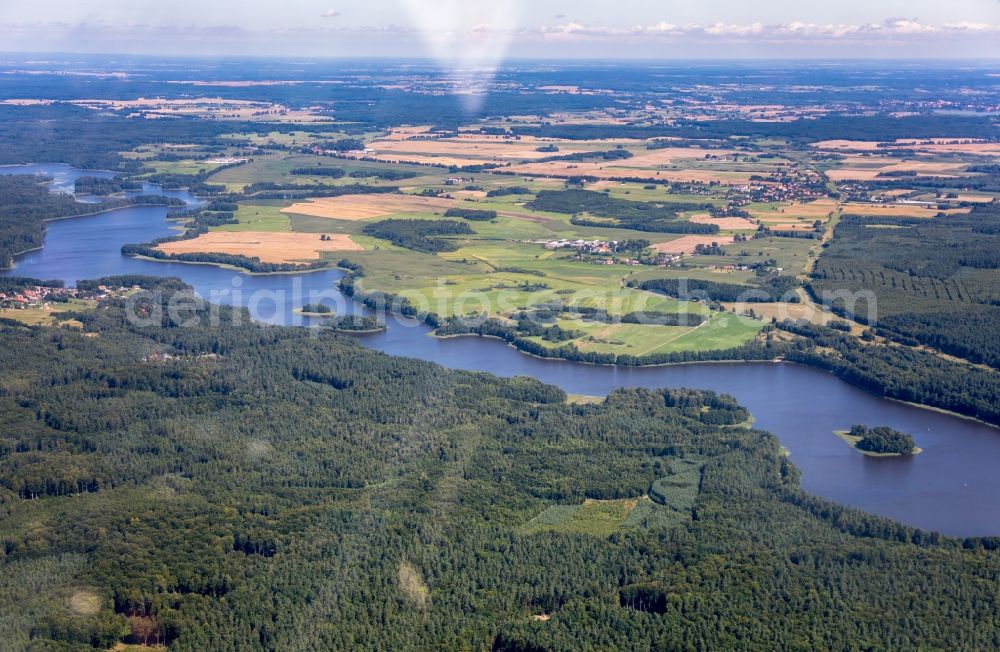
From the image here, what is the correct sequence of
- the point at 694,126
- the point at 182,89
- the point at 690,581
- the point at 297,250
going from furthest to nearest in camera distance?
the point at 182,89, the point at 694,126, the point at 297,250, the point at 690,581

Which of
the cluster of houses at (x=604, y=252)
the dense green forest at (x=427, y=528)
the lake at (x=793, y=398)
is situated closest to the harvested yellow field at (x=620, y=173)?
the cluster of houses at (x=604, y=252)

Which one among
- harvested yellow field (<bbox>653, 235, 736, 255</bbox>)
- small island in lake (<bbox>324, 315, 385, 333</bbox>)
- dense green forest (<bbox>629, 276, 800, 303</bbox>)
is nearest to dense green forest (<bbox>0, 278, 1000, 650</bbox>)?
small island in lake (<bbox>324, 315, 385, 333</bbox>)

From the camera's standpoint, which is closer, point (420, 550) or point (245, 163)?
point (420, 550)

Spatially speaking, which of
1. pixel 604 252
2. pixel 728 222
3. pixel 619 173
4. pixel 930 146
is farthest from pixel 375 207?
pixel 930 146

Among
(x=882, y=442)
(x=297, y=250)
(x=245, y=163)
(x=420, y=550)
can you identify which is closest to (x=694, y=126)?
(x=245, y=163)

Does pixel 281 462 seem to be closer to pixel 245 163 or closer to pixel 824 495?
pixel 824 495

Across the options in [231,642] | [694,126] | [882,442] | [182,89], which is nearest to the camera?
[231,642]

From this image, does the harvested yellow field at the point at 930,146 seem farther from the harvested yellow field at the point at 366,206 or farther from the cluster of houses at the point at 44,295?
the cluster of houses at the point at 44,295
